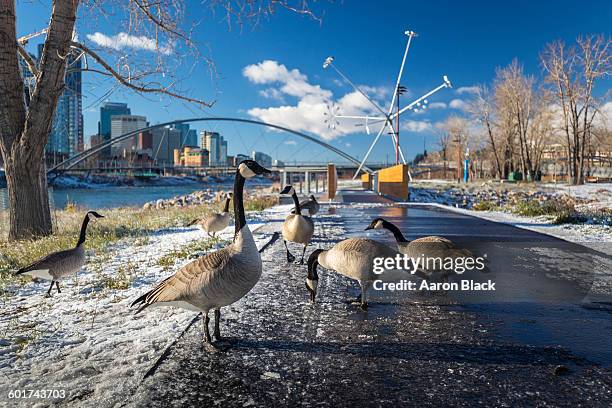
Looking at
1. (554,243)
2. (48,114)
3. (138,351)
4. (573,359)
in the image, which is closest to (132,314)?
(138,351)

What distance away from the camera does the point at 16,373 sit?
2912mm

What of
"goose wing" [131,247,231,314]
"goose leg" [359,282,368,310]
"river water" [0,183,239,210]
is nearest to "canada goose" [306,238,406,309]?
"goose leg" [359,282,368,310]

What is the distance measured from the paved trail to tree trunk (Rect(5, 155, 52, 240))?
6.37 metres

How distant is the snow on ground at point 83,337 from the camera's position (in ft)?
9.18

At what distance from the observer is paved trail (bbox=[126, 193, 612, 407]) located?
2637mm

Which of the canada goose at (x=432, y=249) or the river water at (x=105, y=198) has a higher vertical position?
the canada goose at (x=432, y=249)

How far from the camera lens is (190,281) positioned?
3.21 metres

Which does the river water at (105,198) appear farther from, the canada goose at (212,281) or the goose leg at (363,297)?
the goose leg at (363,297)

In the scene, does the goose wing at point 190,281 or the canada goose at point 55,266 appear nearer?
the goose wing at point 190,281

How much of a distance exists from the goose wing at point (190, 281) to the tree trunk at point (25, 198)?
701 centimetres

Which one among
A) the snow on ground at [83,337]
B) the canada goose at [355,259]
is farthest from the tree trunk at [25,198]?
the canada goose at [355,259]

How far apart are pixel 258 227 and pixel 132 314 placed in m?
7.07

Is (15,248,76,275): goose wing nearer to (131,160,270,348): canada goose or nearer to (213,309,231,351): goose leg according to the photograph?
(131,160,270,348): canada goose

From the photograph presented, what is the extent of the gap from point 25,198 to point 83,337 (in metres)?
6.69
